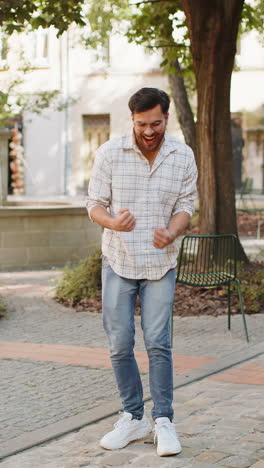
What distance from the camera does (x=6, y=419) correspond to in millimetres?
5656

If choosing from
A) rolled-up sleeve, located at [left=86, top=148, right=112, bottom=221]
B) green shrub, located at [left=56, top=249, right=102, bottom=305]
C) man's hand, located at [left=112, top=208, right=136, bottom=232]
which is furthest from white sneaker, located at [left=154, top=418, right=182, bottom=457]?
green shrub, located at [left=56, top=249, right=102, bottom=305]

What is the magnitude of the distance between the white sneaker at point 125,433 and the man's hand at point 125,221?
1.10 metres

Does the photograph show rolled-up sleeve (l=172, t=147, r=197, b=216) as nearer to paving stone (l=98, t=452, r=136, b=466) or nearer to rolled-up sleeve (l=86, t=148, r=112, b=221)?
rolled-up sleeve (l=86, t=148, r=112, b=221)

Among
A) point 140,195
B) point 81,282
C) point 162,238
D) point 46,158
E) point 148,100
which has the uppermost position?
point 46,158

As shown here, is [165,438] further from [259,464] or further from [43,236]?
[43,236]

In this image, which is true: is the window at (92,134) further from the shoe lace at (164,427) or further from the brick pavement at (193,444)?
the shoe lace at (164,427)

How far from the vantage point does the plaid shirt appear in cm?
479

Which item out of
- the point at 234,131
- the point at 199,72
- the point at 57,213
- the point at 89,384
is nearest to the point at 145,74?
the point at 234,131

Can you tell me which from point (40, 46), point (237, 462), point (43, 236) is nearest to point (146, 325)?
point (237, 462)

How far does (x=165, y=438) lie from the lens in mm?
4797

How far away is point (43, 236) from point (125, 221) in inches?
393

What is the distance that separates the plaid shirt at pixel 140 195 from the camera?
4.79m

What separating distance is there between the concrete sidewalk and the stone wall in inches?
166

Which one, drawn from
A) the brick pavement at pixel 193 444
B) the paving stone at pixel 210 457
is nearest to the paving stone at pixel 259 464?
the brick pavement at pixel 193 444
